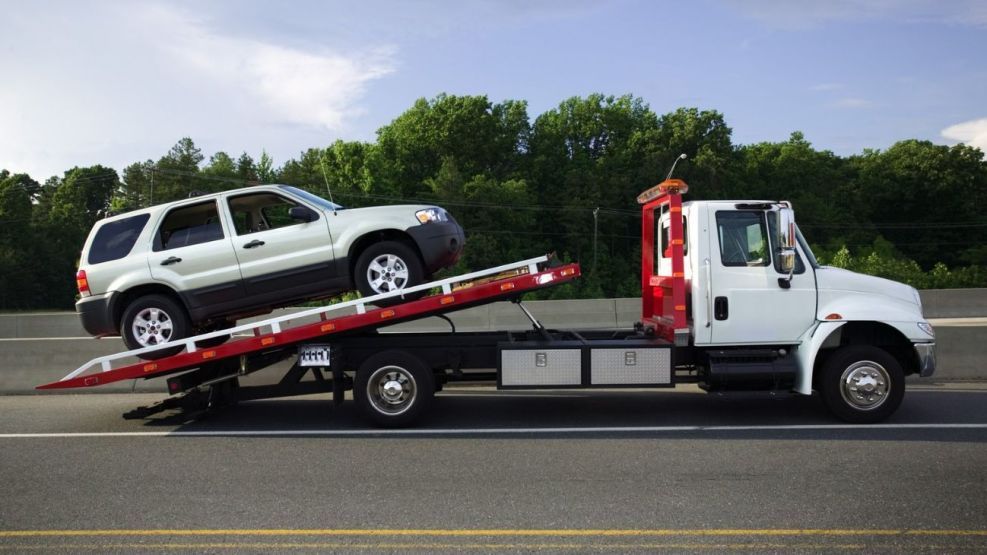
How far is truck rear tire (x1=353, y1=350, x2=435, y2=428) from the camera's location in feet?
26.1

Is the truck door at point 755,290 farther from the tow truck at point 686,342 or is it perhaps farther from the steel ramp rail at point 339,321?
the steel ramp rail at point 339,321

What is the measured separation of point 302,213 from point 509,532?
15.0 feet

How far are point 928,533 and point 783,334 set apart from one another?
11.4ft

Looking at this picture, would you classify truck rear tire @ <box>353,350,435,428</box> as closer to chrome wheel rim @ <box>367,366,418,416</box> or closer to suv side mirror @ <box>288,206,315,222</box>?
chrome wheel rim @ <box>367,366,418,416</box>

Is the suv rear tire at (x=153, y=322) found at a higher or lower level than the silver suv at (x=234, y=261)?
lower

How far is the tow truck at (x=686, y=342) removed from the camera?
7875 mm

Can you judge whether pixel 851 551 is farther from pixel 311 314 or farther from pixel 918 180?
pixel 918 180

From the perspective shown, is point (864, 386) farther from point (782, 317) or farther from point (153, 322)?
point (153, 322)

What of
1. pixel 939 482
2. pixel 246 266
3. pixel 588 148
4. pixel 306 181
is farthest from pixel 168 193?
pixel 939 482

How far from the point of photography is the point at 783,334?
26.3 feet

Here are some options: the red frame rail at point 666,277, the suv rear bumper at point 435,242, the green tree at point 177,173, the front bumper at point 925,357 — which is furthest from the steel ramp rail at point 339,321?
the green tree at point 177,173

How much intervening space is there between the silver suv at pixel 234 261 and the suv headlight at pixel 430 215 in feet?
0.04

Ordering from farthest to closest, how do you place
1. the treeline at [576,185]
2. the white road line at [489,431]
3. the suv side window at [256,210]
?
the treeline at [576,185] < the suv side window at [256,210] < the white road line at [489,431]

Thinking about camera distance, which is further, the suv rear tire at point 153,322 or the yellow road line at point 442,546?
the suv rear tire at point 153,322
